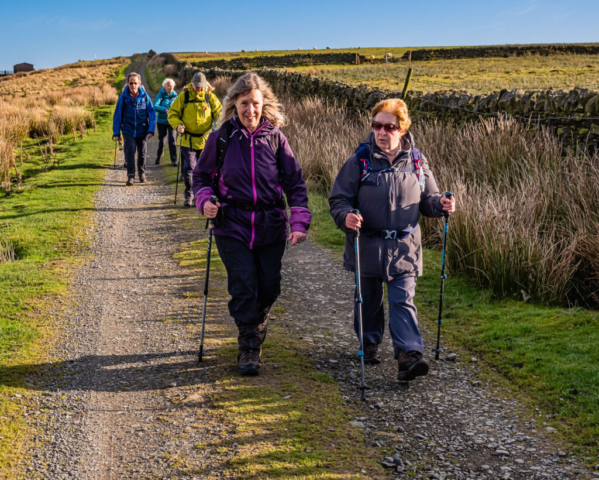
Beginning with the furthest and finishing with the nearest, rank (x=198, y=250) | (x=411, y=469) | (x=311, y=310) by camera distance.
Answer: (x=198, y=250)
(x=311, y=310)
(x=411, y=469)

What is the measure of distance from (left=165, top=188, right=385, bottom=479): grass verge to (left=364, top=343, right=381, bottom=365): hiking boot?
0.43 meters

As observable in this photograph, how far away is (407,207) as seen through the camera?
4645 millimetres

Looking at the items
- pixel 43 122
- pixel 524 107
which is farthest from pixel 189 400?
pixel 43 122

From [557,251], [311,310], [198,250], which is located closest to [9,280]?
[198,250]

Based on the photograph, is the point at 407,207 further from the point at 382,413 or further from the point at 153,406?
the point at 153,406

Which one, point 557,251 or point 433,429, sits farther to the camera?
point 557,251

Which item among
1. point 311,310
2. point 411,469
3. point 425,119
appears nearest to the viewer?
point 411,469

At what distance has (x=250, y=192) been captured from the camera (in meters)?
4.68

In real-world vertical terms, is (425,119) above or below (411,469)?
above

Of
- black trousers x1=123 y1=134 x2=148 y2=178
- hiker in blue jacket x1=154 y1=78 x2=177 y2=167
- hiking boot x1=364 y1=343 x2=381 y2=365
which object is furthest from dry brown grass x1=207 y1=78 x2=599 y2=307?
hiker in blue jacket x1=154 y1=78 x2=177 y2=167

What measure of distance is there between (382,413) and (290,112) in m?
15.3

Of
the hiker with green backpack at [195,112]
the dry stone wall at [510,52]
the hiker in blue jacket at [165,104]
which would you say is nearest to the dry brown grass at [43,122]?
the hiker in blue jacket at [165,104]

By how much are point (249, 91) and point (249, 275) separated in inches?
54.0

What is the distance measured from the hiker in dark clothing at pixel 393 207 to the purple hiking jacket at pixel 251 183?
1.29 ft
